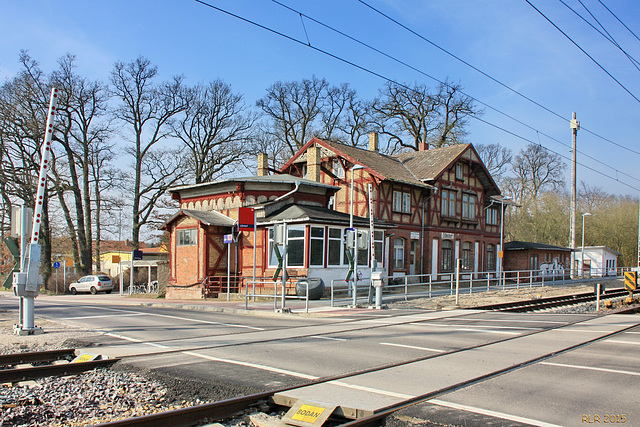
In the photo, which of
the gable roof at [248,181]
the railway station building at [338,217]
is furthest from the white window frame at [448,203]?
the gable roof at [248,181]

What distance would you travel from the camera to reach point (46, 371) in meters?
7.55

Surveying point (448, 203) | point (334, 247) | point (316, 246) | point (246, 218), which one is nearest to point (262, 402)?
point (246, 218)

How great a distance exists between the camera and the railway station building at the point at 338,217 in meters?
26.5

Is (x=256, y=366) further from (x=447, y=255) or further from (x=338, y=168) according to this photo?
(x=447, y=255)

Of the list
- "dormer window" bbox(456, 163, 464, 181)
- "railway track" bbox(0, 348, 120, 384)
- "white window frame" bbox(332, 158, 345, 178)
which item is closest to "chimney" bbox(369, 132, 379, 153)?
"dormer window" bbox(456, 163, 464, 181)

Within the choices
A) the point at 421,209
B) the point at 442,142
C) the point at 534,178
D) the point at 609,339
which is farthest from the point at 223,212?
the point at 534,178

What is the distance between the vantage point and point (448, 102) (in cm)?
5122

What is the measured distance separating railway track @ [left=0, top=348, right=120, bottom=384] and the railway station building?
39.1ft

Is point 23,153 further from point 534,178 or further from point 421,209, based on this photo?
point 534,178

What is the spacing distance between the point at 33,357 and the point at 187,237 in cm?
2131

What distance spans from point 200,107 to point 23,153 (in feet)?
45.4

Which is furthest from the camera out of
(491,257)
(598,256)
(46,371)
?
(598,256)

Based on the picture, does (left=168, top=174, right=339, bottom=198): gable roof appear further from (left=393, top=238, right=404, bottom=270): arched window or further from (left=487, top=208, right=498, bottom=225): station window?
(left=487, top=208, right=498, bottom=225): station window

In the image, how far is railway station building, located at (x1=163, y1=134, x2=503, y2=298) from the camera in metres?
26.5
